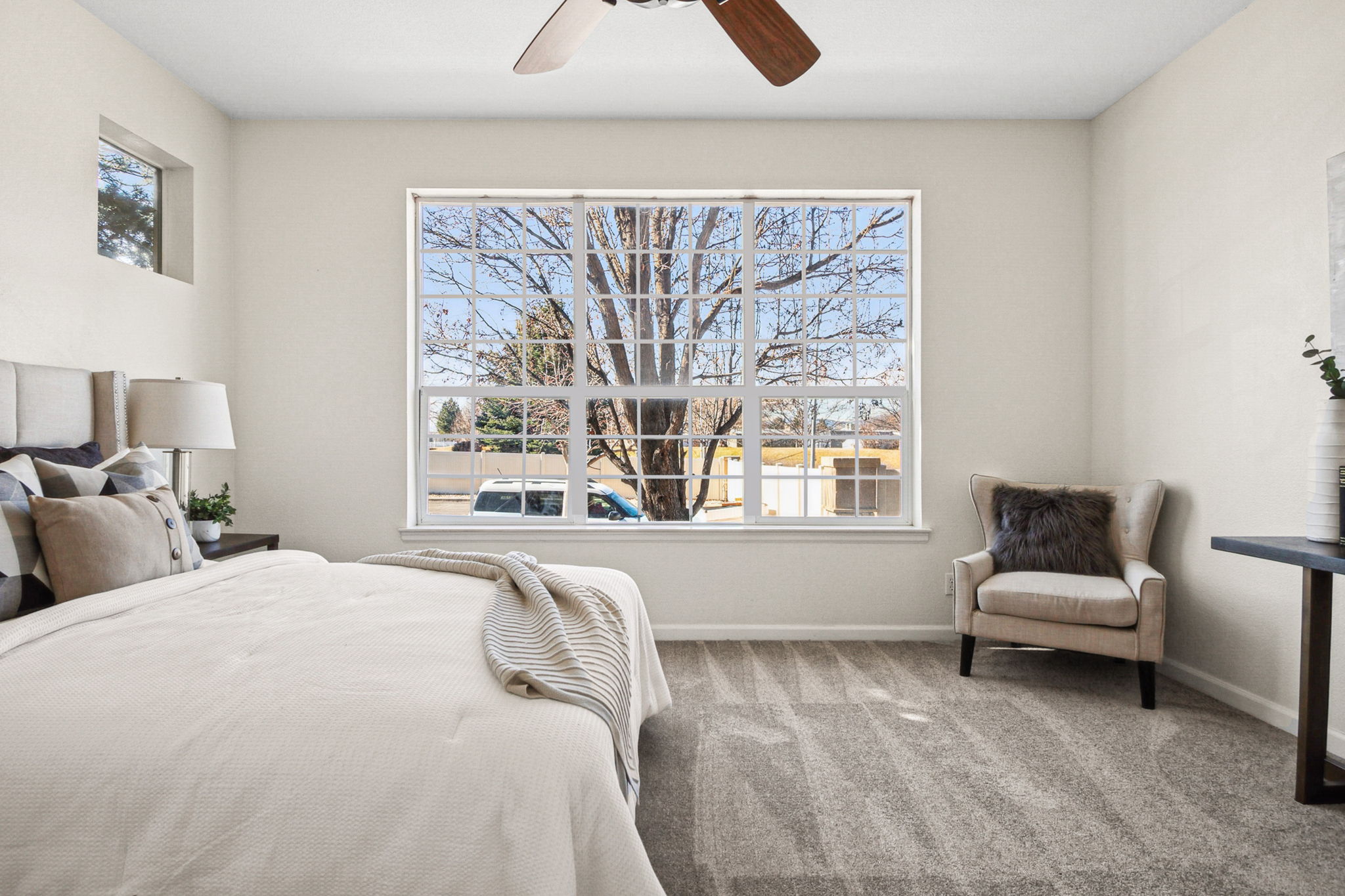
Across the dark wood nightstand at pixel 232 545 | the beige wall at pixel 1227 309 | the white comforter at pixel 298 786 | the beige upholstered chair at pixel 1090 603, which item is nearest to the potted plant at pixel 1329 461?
the beige wall at pixel 1227 309

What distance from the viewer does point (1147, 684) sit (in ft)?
9.40

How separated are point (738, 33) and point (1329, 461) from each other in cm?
217

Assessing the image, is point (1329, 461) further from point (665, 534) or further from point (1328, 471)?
point (665, 534)

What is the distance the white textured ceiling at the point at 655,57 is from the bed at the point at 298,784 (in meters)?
2.62

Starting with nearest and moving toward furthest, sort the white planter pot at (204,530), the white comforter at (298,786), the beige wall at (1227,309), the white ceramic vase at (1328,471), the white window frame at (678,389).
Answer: the white comforter at (298,786), the white ceramic vase at (1328,471), the beige wall at (1227,309), the white planter pot at (204,530), the white window frame at (678,389)

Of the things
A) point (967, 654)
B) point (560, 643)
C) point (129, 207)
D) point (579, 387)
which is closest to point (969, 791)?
point (967, 654)

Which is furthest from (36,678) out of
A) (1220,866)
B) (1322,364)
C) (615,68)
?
(1322,364)

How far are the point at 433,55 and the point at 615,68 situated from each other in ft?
2.64

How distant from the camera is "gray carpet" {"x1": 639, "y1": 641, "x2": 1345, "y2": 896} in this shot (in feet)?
5.75

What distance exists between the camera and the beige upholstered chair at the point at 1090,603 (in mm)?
Result: 2865

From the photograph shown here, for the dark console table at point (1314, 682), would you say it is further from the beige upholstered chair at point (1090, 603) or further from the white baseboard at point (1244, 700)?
the beige upholstered chair at point (1090, 603)

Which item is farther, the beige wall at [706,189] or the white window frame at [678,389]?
the white window frame at [678,389]

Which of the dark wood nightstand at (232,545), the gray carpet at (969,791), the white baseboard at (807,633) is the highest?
the dark wood nightstand at (232,545)

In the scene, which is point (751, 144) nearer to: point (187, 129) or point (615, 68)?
point (615, 68)
